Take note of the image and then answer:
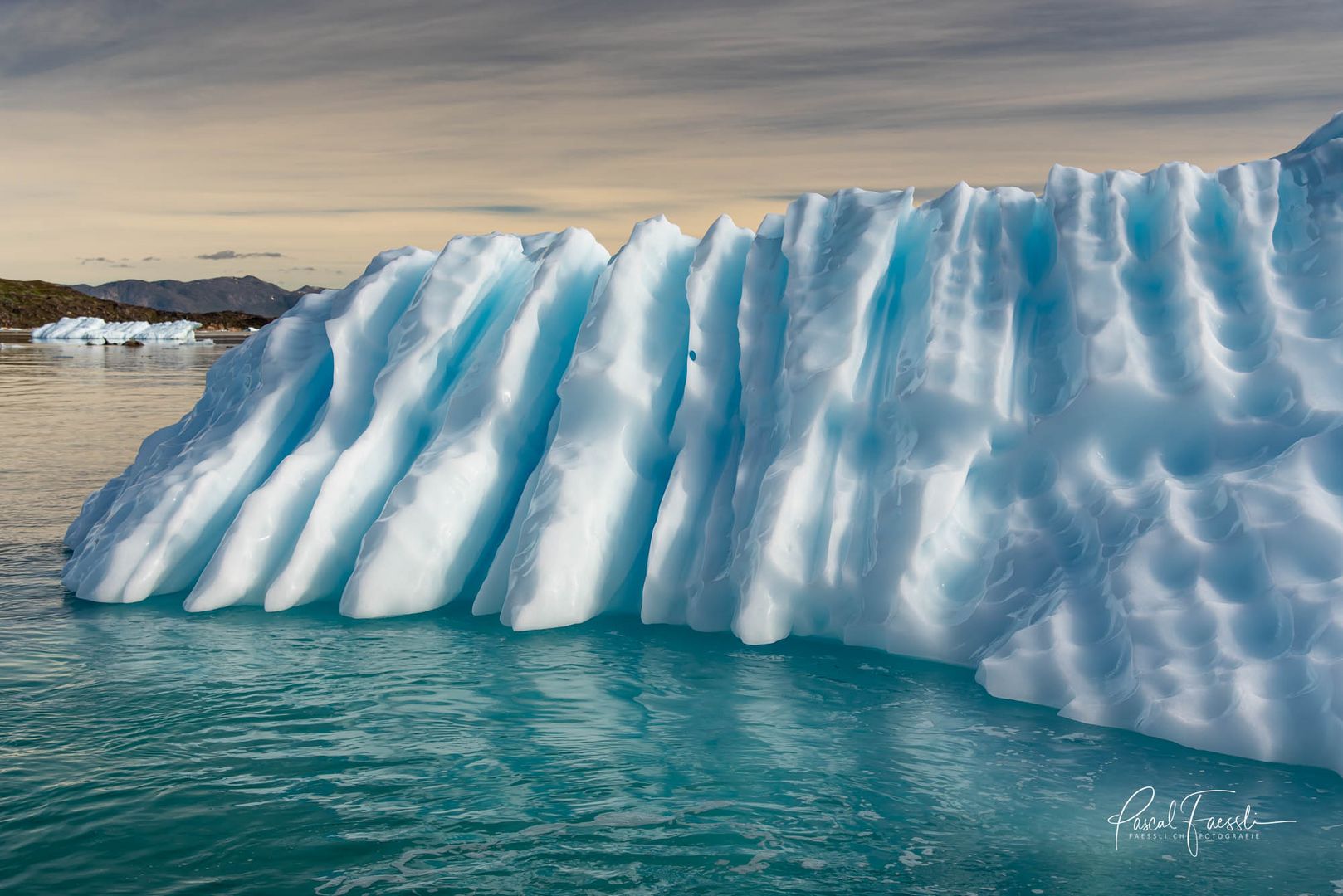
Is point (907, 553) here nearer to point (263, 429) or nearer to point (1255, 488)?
point (1255, 488)

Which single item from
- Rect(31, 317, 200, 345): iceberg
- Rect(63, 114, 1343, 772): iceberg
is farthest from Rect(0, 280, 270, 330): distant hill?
Rect(63, 114, 1343, 772): iceberg

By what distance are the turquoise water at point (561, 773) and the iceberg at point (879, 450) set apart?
1.20ft

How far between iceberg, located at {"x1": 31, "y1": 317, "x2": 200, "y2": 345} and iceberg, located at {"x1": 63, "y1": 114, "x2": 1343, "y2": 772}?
228 ft

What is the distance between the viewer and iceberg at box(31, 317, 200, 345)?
72.6 m

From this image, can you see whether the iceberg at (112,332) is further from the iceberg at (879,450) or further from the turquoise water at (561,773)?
the turquoise water at (561,773)

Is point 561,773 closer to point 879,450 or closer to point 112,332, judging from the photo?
point 879,450

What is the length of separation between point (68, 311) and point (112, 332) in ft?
178

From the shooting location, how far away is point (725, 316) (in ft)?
29.0

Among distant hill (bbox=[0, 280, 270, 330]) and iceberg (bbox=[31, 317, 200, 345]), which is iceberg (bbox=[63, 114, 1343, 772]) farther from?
distant hill (bbox=[0, 280, 270, 330])

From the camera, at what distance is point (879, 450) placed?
7844 millimetres

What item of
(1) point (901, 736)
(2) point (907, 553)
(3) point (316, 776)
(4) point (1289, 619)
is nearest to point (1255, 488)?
(4) point (1289, 619)
